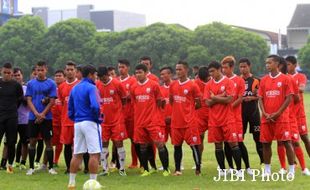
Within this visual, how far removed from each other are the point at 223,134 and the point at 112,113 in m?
2.40

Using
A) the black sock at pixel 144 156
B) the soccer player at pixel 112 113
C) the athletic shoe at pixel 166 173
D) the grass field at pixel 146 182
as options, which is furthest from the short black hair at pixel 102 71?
the athletic shoe at pixel 166 173

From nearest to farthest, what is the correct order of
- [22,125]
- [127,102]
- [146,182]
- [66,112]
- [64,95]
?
[146,182]
[66,112]
[64,95]
[127,102]
[22,125]

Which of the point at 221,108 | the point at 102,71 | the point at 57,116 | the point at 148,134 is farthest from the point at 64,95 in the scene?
the point at 221,108

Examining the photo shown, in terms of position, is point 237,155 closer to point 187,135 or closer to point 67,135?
point 187,135

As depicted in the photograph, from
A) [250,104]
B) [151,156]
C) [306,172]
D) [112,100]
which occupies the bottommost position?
[306,172]

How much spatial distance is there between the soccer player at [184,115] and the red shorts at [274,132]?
136 cm

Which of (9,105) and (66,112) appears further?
(9,105)

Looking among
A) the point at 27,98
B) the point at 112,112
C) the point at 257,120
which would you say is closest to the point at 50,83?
the point at 27,98

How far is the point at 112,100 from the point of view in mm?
13633

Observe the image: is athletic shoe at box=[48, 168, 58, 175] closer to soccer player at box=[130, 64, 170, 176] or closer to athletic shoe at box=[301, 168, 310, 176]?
soccer player at box=[130, 64, 170, 176]

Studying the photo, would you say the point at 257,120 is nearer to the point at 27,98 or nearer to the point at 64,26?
the point at 27,98

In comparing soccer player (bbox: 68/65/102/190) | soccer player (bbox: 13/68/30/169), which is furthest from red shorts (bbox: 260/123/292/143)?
soccer player (bbox: 13/68/30/169)

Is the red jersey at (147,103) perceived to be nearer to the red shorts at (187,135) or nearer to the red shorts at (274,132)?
the red shorts at (187,135)

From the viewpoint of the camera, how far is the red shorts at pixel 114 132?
44.6ft
